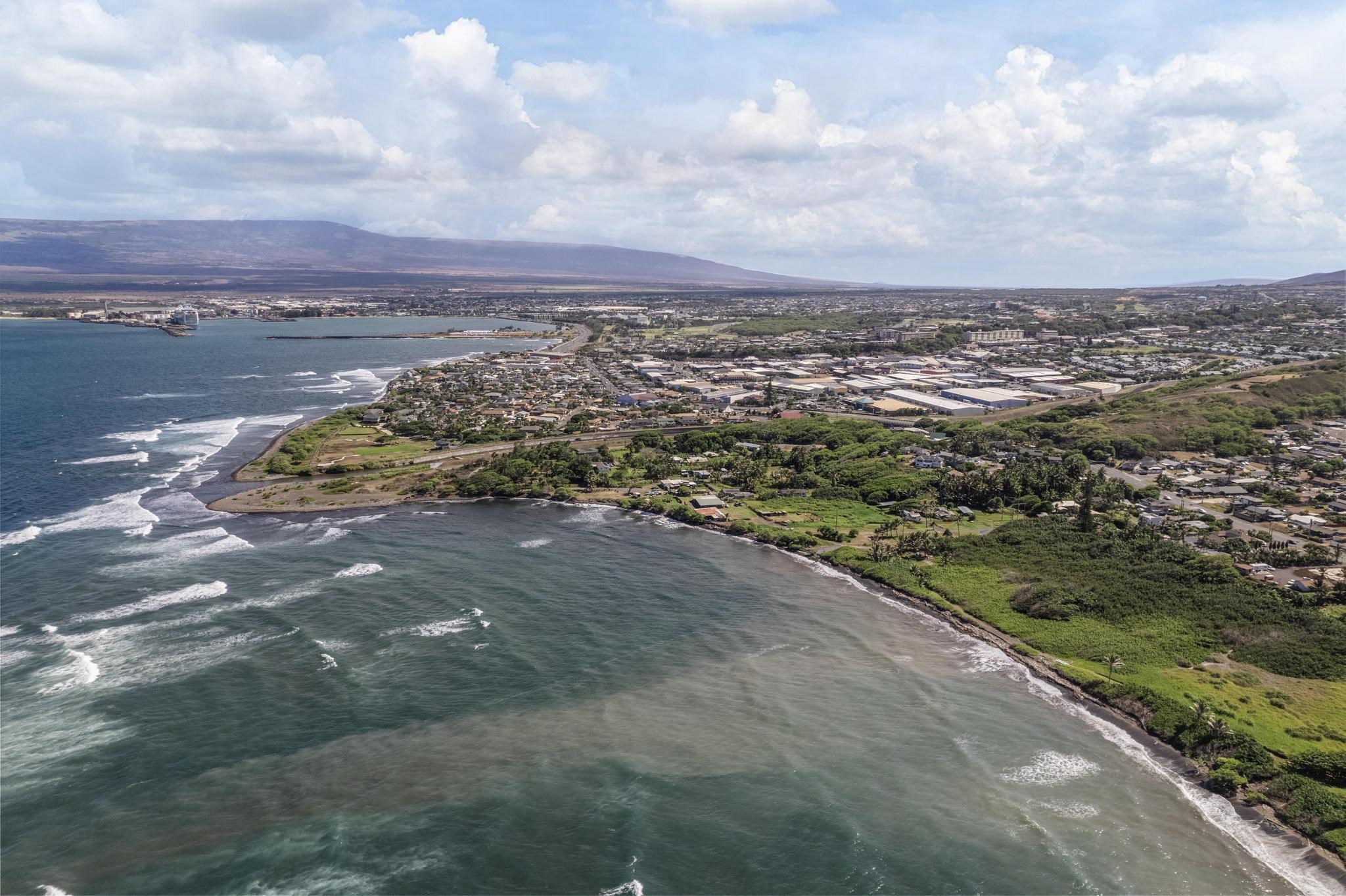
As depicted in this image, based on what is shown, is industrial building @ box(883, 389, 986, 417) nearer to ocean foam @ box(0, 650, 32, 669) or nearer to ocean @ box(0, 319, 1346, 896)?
ocean @ box(0, 319, 1346, 896)

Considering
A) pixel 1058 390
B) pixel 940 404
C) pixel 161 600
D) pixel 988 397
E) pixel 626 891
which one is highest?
pixel 1058 390

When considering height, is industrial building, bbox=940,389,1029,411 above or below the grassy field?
above

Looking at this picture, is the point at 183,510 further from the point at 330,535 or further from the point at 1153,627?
the point at 1153,627

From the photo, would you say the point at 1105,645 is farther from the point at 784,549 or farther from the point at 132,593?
the point at 132,593

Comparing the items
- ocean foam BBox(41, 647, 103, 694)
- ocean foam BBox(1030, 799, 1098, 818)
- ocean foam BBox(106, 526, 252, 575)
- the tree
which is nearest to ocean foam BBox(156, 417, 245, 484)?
ocean foam BBox(106, 526, 252, 575)

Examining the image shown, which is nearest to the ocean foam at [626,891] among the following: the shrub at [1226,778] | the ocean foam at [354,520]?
the shrub at [1226,778]

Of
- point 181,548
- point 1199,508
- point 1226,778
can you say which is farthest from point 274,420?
point 1226,778
